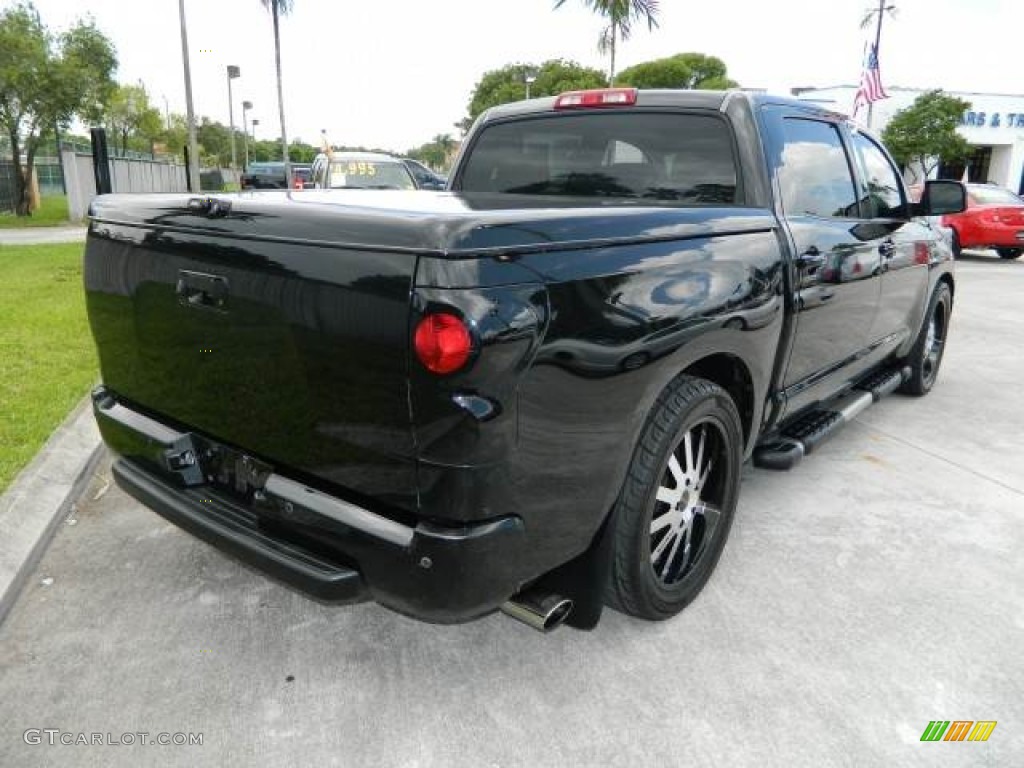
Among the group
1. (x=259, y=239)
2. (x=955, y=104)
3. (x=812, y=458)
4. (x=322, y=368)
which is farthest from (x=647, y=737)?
(x=955, y=104)

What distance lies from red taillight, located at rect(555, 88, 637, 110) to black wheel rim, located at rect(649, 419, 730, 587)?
1.67 m

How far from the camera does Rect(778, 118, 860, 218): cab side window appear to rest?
11.7ft

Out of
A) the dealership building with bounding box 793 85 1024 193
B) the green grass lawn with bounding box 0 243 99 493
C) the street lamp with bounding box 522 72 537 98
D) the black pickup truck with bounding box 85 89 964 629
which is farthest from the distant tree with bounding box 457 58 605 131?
the black pickup truck with bounding box 85 89 964 629

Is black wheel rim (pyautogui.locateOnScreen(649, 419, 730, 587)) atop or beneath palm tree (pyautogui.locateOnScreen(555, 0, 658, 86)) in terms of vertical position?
beneath

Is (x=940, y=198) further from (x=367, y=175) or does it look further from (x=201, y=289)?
(x=367, y=175)

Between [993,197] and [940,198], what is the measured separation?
13.5 m

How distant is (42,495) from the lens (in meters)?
3.76

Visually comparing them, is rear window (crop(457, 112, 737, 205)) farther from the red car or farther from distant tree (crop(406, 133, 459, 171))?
distant tree (crop(406, 133, 459, 171))

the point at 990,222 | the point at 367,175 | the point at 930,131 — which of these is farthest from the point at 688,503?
the point at 930,131

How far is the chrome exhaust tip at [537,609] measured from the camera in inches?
91.2

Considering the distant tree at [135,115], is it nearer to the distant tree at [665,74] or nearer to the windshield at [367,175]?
the distant tree at [665,74]

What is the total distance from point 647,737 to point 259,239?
1796 millimetres

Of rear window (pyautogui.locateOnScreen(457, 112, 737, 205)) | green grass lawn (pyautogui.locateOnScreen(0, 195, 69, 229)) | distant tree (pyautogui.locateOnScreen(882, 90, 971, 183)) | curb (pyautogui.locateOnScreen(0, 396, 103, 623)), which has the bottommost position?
curb (pyautogui.locateOnScreen(0, 396, 103, 623))

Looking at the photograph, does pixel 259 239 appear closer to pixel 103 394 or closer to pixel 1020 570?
pixel 103 394
